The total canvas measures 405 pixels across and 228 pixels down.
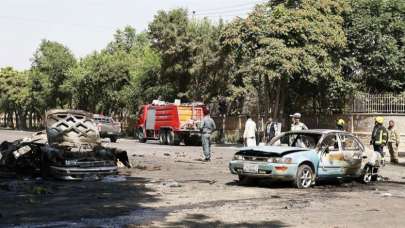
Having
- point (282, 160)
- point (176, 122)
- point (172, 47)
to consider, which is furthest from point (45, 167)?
point (172, 47)

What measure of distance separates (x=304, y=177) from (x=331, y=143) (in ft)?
4.57

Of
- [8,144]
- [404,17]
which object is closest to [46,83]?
[404,17]

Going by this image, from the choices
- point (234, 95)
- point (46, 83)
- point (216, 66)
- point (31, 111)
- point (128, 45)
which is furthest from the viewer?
point (128, 45)

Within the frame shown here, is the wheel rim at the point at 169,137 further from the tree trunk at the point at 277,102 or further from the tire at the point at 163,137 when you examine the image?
the tree trunk at the point at 277,102

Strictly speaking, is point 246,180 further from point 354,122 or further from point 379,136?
point 354,122

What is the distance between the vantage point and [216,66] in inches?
1499

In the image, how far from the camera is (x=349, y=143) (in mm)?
14859

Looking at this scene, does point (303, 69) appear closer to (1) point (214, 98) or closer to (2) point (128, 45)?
(1) point (214, 98)

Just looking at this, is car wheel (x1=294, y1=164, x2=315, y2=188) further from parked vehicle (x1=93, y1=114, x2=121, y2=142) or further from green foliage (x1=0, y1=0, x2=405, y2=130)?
parked vehicle (x1=93, y1=114, x2=121, y2=142)

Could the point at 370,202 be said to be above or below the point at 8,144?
below

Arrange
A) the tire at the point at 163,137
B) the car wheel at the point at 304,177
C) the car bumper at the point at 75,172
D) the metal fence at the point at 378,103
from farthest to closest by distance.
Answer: the tire at the point at 163,137 → the metal fence at the point at 378,103 → the car bumper at the point at 75,172 → the car wheel at the point at 304,177

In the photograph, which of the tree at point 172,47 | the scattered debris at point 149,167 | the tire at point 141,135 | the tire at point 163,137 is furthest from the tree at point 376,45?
the scattered debris at point 149,167

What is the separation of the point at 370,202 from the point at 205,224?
428 cm

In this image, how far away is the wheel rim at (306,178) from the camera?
44.5 feet
